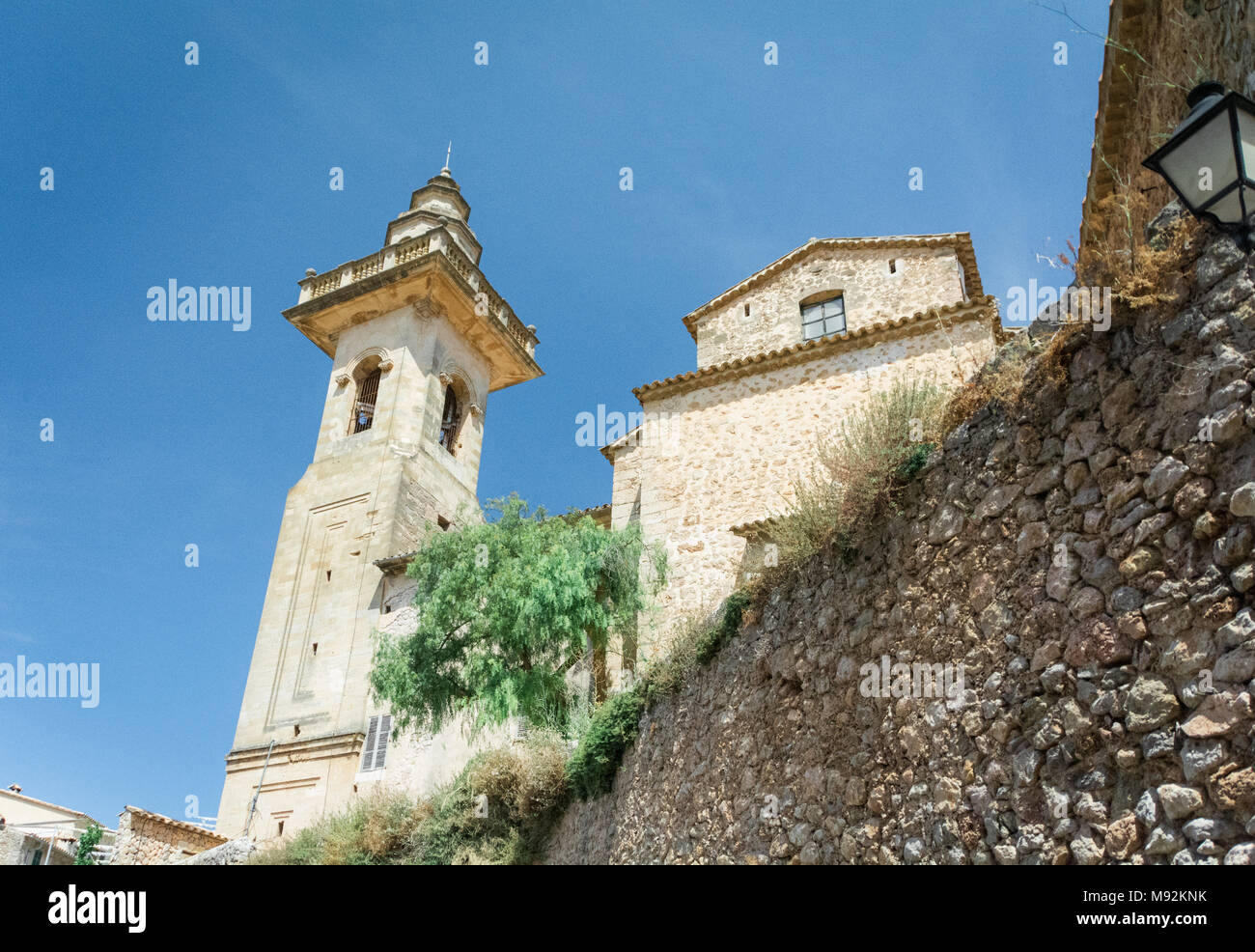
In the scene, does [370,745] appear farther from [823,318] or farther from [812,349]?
[823,318]

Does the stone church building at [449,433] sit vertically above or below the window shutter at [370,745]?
above

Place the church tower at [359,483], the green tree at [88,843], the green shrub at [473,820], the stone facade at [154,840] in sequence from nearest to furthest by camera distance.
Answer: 1. the green shrub at [473,820]
2. the stone facade at [154,840]
3. the church tower at [359,483]
4. the green tree at [88,843]

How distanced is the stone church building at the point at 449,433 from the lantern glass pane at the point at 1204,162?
19.7 feet

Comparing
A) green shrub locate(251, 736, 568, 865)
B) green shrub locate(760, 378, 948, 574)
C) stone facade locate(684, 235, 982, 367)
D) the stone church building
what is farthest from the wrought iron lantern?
stone facade locate(684, 235, 982, 367)

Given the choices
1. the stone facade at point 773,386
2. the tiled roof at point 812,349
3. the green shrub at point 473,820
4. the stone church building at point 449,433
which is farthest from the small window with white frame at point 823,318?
the green shrub at point 473,820

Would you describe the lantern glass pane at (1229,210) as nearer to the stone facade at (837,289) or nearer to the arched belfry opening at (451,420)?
the stone facade at (837,289)

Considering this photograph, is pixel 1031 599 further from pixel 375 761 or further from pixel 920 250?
pixel 375 761

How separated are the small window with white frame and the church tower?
7.84 meters

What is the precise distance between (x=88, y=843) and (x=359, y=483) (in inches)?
435

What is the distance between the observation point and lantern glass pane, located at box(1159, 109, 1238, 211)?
398cm

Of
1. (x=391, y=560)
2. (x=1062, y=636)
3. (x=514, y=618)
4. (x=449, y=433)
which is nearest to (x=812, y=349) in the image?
(x=514, y=618)

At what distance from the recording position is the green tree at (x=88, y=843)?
22.5 metres

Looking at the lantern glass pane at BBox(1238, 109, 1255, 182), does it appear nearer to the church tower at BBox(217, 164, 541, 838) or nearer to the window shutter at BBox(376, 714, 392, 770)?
the church tower at BBox(217, 164, 541, 838)

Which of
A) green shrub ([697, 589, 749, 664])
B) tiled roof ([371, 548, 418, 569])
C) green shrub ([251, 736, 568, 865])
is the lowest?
green shrub ([251, 736, 568, 865])
